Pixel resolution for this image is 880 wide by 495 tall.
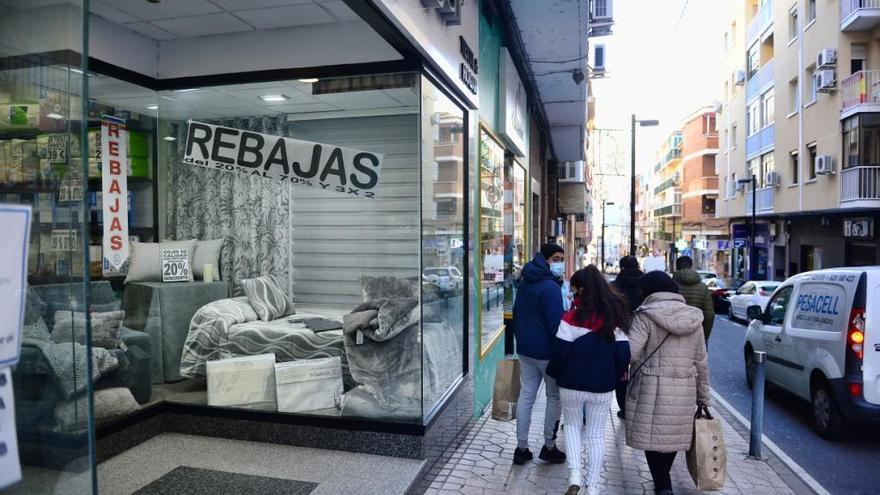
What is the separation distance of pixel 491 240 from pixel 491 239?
0.01m

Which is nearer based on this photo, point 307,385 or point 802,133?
point 307,385

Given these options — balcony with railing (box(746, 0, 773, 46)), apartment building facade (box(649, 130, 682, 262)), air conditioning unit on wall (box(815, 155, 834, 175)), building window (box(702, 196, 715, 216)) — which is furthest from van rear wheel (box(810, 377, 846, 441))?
apartment building facade (box(649, 130, 682, 262))

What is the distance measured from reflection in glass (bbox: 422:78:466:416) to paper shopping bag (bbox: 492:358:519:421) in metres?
0.51

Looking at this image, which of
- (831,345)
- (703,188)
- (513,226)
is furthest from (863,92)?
(703,188)

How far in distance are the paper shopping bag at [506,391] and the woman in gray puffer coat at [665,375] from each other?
1.12 meters

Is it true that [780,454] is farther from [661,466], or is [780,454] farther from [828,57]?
[828,57]

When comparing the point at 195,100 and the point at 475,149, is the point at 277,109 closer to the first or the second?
the point at 195,100

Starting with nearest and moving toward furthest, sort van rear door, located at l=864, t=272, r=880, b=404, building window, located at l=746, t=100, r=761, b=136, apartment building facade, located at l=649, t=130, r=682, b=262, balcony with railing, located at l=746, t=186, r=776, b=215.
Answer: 1. van rear door, located at l=864, t=272, r=880, b=404
2. balcony with railing, located at l=746, t=186, r=776, b=215
3. building window, located at l=746, t=100, r=761, b=136
4. apartment building facade, located at l=649, t=130, r=682, b=262

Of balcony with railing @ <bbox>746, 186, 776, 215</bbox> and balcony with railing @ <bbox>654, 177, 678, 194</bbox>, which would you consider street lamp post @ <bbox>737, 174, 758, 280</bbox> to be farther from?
balcony with railing @ <bbox>654, 177, 678, 194</bbox>

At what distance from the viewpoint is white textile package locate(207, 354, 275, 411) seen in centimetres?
508

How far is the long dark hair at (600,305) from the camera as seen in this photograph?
4199mm

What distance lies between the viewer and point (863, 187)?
20.8 metres

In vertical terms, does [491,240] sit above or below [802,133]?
below

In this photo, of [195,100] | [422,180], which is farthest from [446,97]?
[195,100]
